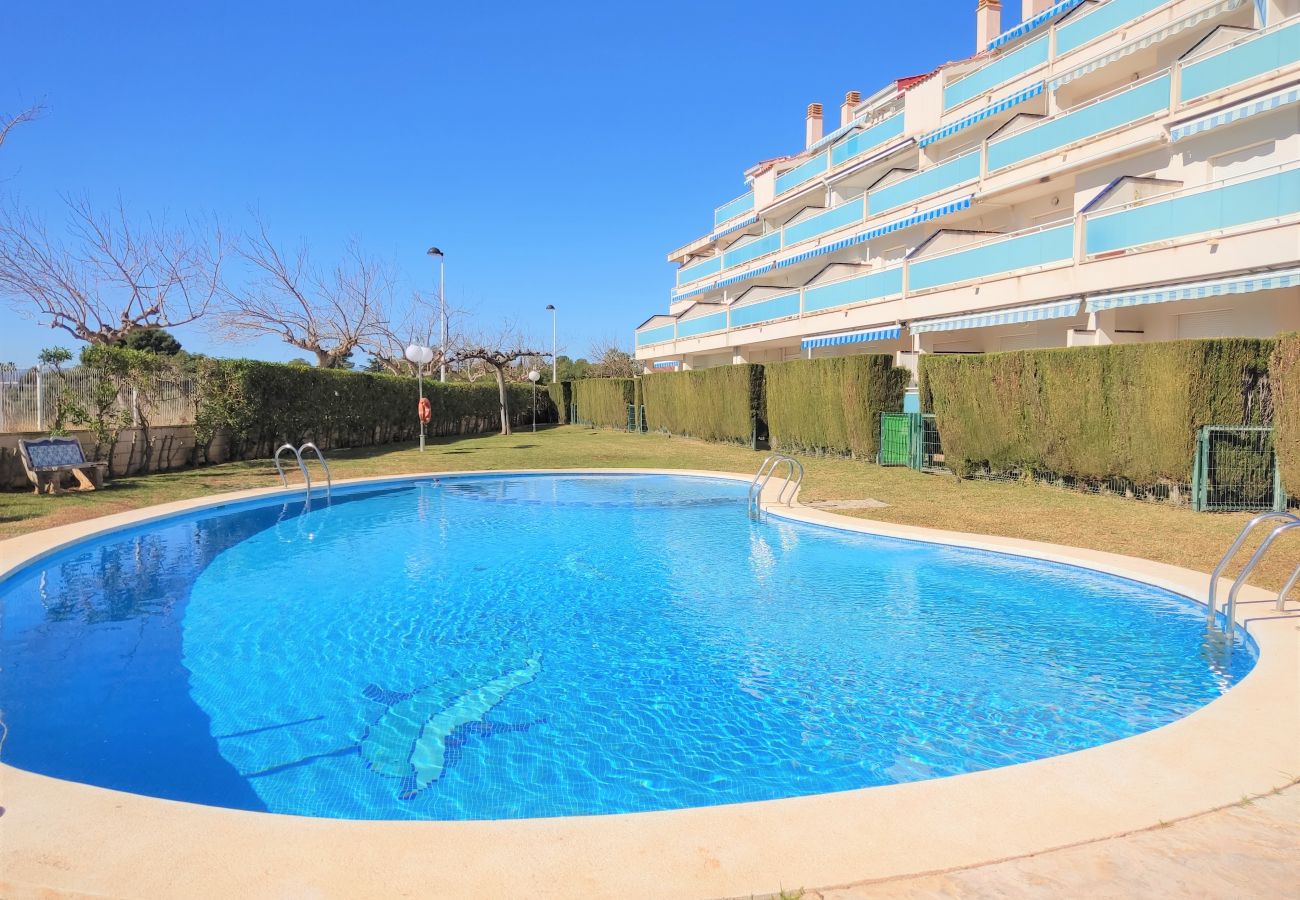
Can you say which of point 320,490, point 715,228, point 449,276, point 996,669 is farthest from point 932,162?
point 449,276

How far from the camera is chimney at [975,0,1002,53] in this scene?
3269cm

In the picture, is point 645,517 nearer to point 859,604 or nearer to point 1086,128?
point 859,604

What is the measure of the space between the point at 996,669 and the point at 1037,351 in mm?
11184

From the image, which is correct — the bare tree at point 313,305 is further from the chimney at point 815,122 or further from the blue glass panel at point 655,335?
the chimney at point 815,122

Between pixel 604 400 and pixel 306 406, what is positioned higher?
pixel 604 400

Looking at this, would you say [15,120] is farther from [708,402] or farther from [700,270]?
[700,270]

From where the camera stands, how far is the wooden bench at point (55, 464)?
1466 cm

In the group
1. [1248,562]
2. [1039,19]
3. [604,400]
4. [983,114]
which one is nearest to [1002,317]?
[983,114]

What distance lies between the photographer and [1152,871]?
293cm

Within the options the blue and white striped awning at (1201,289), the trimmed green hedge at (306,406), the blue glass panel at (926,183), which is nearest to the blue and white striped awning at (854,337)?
the blue glass panel at (926,183)

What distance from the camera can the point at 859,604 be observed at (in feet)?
27.7

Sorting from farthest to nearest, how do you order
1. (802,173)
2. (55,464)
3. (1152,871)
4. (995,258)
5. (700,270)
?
(700,270) < (802,173) < (995,258) < (55,464) < (1152,871)

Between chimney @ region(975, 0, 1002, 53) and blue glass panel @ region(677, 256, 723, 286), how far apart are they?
1584 cm

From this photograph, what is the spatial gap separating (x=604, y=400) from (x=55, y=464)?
99.2 ft
